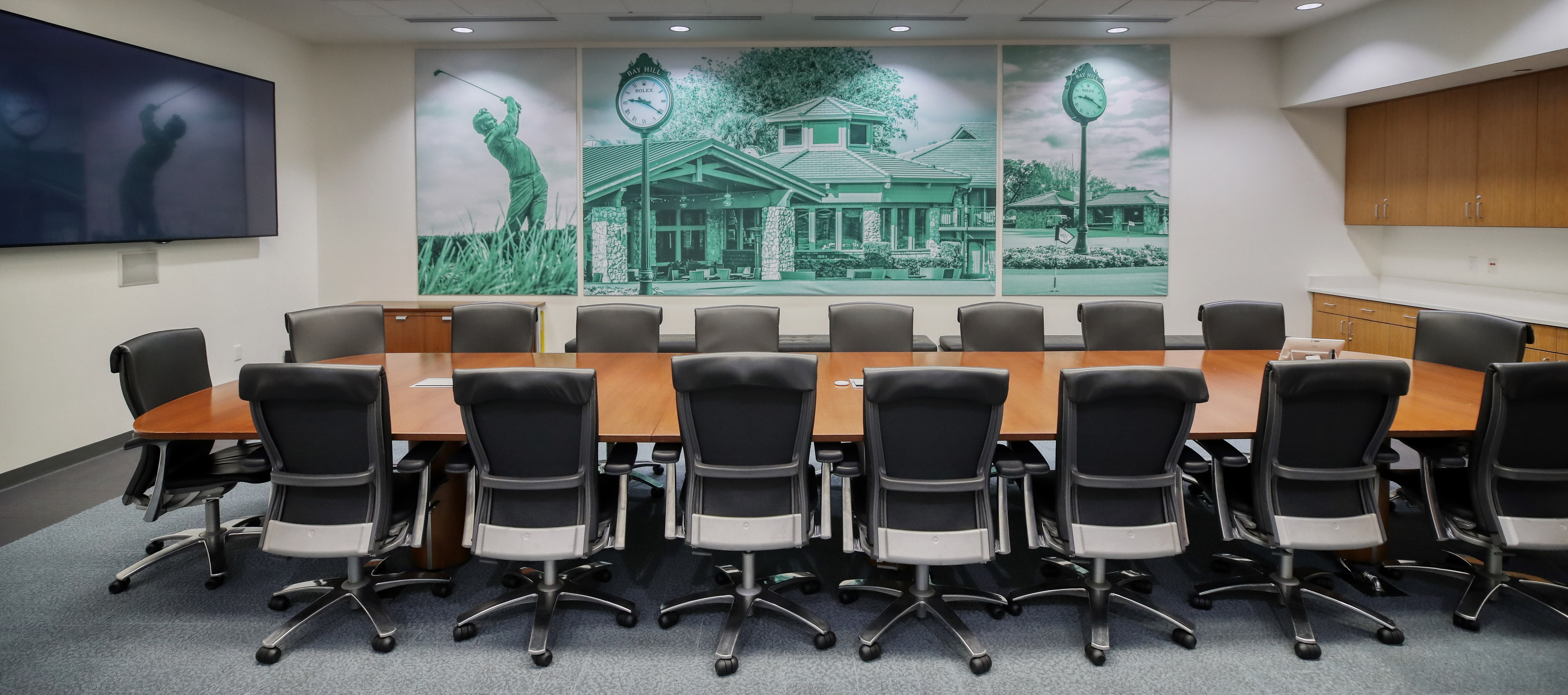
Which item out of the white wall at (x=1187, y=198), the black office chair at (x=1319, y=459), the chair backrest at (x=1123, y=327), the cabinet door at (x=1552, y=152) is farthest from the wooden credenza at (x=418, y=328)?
the cabinet door at (x=1552, y=152)

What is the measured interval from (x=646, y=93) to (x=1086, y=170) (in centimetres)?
386

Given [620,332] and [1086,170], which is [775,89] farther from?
[620,332]

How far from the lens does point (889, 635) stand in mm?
3232

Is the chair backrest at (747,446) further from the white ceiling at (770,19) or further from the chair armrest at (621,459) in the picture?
the white ceiling at (770,19)

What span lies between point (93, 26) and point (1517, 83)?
9080 mm

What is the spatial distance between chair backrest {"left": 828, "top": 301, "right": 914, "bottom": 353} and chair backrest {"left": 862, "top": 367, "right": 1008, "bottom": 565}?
2248 mm

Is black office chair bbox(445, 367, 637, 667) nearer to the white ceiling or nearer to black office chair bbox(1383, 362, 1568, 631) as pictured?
black office chair bbox(1383, 362, 1568, 631)

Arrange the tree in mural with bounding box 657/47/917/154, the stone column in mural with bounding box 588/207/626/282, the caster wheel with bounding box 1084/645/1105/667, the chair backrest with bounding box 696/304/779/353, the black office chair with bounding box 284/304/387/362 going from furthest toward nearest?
the stone column in mural with bounding box 588/207/626/282 → the tree in mural with bounding box 657/47/917/154 → the chair backrest with bounding box 696/304/779/353 → the black office chair with bounding box 284/304/387/362 → the caster wheel with bounding box 1084/645/1105/667

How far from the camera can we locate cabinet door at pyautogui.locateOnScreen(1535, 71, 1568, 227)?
19.1ft

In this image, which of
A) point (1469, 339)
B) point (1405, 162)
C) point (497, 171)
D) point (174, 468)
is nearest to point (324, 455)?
point (174, 468)

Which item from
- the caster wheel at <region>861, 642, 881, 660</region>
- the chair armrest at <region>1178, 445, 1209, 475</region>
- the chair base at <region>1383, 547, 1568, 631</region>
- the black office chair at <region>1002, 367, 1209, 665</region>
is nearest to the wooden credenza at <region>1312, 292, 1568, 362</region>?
the chair base at <region>1383, 547, 1568, 631</region>

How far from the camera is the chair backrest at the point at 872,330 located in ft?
17.4

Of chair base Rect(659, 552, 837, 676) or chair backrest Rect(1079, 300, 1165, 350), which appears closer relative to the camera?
chair base Rect(659, 552, 837, 676)

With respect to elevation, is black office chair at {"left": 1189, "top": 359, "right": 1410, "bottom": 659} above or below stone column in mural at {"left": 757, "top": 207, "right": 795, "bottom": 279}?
below
